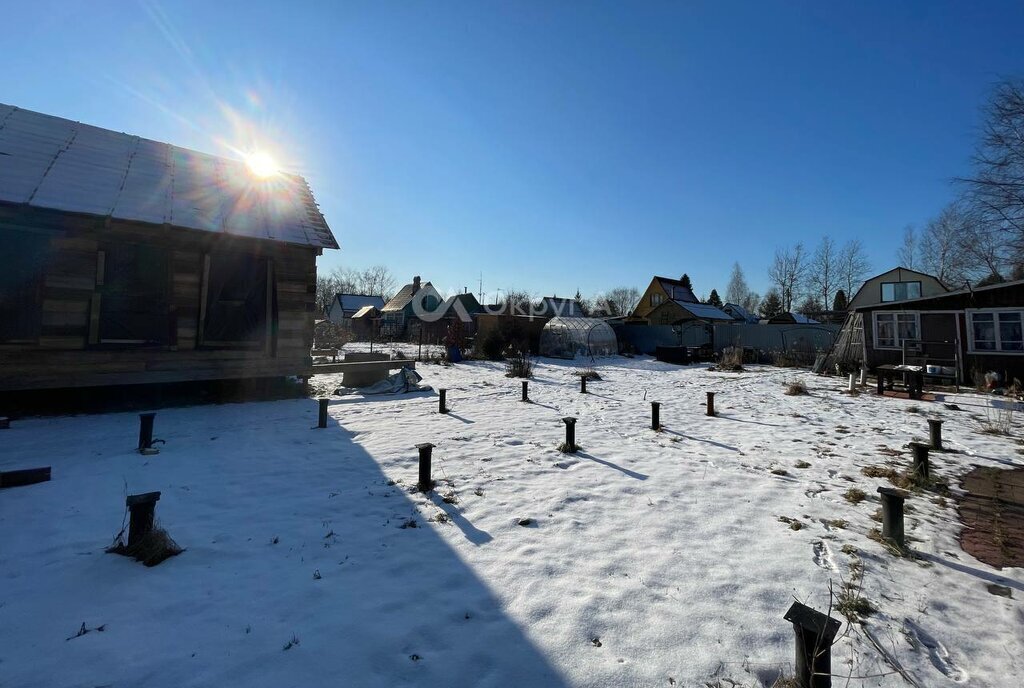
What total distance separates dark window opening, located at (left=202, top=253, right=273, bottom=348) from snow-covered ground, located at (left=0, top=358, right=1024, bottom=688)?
3.38 m

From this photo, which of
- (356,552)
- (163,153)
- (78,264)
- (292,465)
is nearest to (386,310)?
(163,153)

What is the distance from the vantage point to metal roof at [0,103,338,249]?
7.95m

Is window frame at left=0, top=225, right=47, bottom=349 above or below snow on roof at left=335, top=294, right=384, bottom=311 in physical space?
below

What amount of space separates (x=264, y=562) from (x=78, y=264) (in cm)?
890

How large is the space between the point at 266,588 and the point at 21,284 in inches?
371

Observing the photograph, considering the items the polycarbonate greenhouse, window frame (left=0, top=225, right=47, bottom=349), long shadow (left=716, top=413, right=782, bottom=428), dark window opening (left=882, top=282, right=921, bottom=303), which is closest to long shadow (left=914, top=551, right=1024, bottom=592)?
long shadow (left=716, top=413, right=782, bottom=428)

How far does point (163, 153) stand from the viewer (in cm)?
1059

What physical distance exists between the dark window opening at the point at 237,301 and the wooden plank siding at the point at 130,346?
0.15 m

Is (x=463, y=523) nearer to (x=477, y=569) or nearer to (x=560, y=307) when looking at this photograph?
(x=477, y=569)

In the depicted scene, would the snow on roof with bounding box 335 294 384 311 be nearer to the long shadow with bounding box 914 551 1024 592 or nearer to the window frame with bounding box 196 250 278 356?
the window frame with bounding box 196 250 278 356

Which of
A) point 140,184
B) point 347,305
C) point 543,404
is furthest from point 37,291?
point 347,305

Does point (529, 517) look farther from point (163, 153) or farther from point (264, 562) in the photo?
point (163, 153)

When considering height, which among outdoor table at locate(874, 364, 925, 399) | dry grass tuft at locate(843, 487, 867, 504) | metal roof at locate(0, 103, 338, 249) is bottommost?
dry grass tuft at locate(843, 487, 867, 504)

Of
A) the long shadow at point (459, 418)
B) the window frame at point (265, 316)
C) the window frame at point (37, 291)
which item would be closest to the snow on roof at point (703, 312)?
the long shadow at point (459, 418)
